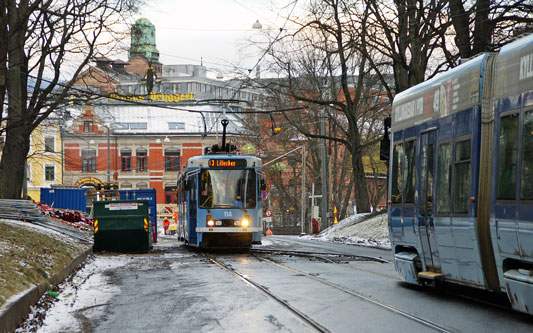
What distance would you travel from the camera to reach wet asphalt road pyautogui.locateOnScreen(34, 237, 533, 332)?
360 inches

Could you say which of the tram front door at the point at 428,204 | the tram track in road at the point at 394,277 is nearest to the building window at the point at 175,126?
the tram track in road at the point at 394,277

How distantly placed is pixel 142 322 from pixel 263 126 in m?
55.7

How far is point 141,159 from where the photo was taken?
91.0 meters

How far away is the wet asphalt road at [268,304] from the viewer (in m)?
9.15

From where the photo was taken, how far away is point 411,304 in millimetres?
10828

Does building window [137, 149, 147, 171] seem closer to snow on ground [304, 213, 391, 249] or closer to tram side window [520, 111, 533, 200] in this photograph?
snow on ground [304, 213, 391, 249]

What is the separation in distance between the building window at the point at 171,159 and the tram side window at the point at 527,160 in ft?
273

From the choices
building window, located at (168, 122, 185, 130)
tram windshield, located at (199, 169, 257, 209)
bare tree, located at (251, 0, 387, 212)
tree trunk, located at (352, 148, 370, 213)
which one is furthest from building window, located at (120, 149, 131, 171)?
tram windshield, located at (199, 169, 257, 209)

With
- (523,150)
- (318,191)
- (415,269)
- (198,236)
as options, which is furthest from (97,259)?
(318,191)

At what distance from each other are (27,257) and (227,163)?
10514 millimetres

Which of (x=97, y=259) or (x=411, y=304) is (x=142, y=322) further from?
(x=97, y=259)

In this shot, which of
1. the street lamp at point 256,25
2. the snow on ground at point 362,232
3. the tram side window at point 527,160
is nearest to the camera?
the tram side window at point 527,160

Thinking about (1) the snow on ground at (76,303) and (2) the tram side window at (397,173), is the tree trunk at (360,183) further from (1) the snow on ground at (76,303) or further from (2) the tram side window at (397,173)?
(2) the tram side window at (397,173)

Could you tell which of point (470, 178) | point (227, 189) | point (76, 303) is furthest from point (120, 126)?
point (470, 178)
